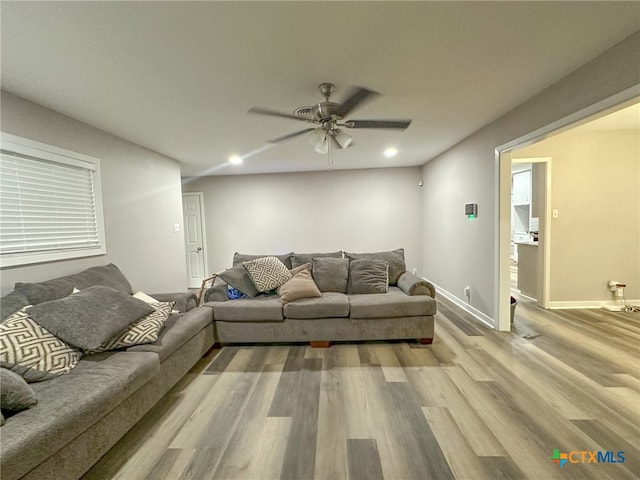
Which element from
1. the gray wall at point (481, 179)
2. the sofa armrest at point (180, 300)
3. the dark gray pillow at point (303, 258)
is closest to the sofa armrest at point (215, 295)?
the sofa armrest at point (180, 300)

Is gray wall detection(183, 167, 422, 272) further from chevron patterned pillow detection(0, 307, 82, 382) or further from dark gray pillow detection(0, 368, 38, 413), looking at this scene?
dark gray pillow detection(0, 368, 38, 413)

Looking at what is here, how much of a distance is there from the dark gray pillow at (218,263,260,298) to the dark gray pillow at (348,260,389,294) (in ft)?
3.90

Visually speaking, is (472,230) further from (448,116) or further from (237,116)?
(237,116)

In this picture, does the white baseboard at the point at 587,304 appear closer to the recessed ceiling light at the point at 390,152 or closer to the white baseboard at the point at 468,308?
the white baseboard at the point at 468,308

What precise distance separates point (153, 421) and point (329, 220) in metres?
4.50

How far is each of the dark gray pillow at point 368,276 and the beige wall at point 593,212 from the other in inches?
102

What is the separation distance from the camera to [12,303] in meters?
1.84

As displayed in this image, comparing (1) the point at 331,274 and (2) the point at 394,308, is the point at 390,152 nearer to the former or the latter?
(1) the point at 331,274

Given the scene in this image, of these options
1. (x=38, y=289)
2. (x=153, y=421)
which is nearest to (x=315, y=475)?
(x=153, y=421)

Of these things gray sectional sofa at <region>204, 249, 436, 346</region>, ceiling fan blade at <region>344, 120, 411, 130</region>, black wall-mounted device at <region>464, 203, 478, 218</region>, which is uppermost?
ceiling fan blade at <region>344, 120, 411, 130</region>

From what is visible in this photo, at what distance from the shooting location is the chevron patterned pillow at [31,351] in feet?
5.02

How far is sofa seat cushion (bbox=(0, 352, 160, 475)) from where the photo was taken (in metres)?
1.13

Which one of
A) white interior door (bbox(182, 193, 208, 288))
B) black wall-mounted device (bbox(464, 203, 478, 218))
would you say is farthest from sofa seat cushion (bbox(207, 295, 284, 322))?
white interior door (bbox(182, 193, 208, 288))

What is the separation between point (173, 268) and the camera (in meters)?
4.23
